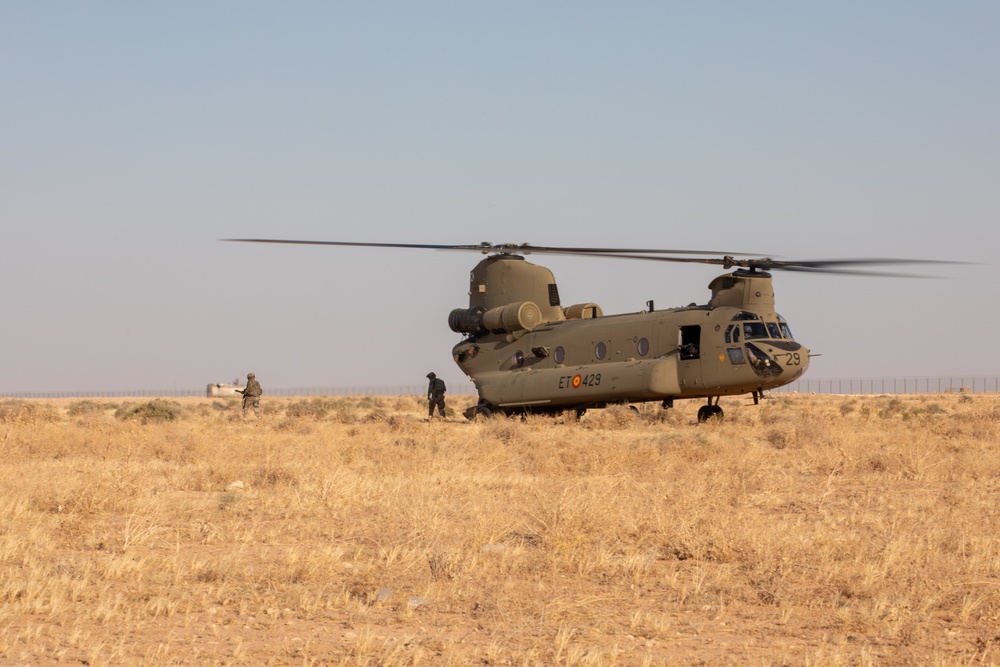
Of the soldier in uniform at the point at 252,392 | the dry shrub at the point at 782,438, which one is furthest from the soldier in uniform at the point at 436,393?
the dry shrub at the point at 782,438

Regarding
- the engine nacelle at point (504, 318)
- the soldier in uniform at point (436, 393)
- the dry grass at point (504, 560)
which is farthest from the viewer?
the soldier in uniform at point (436, 393)

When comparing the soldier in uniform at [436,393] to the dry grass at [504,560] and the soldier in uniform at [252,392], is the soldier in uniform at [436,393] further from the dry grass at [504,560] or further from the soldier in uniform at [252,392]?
the dry grass at [504,560]

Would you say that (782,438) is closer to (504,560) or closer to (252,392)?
(504,560)

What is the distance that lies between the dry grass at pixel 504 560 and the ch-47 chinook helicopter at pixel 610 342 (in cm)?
835

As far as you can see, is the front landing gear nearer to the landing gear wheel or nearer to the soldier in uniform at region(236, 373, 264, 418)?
the landing gear wheel

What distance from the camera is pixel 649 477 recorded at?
15.7m

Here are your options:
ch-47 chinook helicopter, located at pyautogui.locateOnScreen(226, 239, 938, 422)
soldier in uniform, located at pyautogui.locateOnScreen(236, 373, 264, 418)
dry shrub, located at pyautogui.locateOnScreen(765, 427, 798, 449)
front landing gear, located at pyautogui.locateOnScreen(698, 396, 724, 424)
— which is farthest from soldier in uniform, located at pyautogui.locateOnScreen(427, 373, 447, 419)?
dry shrub, located at pyautogui.locateOnScreen(765, 427, 798, 449)

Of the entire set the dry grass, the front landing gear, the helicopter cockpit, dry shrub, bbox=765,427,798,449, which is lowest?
the dry grass

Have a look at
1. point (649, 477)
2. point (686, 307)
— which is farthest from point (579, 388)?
point (649, 477)

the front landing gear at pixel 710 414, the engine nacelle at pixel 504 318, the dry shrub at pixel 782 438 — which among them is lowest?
the dry shrub at pixel 782 438

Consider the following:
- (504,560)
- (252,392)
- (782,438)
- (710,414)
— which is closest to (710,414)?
(710,414)

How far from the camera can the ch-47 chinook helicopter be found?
26.1 m

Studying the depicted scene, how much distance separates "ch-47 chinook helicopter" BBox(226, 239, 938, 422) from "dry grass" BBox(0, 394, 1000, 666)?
8.35 metres

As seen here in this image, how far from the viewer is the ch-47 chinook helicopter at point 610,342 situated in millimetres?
26078
